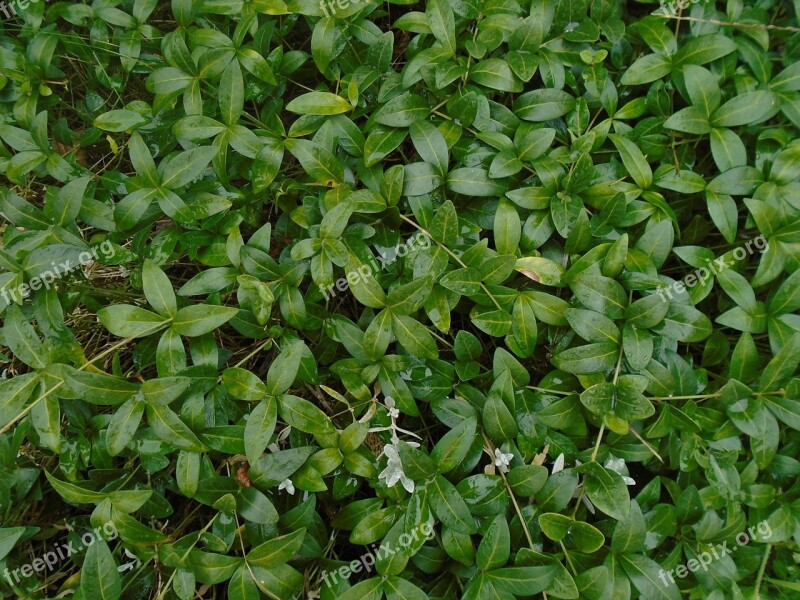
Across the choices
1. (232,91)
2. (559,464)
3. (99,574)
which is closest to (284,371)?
(99,574)

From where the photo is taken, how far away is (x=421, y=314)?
2.17 m

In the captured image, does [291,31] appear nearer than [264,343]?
No

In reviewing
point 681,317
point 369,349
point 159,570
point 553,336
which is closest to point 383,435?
point 369,349

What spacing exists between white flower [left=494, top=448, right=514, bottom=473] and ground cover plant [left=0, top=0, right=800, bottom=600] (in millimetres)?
24

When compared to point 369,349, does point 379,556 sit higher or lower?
lower

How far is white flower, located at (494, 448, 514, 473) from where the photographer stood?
195 centimetres

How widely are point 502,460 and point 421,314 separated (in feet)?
1.91

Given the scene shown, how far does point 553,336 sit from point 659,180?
74 centimetres

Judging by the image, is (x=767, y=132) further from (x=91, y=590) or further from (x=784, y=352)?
(x=91, y=590)

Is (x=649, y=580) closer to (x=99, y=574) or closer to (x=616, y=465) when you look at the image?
(x=616, y=465)

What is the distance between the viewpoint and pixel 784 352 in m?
1.99

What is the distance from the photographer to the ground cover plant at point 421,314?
191 centimetres

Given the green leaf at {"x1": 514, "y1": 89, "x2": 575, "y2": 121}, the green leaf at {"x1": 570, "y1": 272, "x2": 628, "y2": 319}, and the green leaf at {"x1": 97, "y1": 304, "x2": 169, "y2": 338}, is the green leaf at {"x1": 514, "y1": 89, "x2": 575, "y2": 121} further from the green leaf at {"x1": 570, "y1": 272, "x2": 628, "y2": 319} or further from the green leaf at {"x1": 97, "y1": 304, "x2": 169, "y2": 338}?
the green leaf at {"x1": 97, "y1": 304, "x2": 169, "y2": 338}

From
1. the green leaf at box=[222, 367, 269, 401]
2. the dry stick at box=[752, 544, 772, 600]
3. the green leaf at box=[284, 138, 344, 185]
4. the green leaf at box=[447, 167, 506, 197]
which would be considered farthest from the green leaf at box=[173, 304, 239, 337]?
the dry stick at box=[752, 544, 772, 600]
